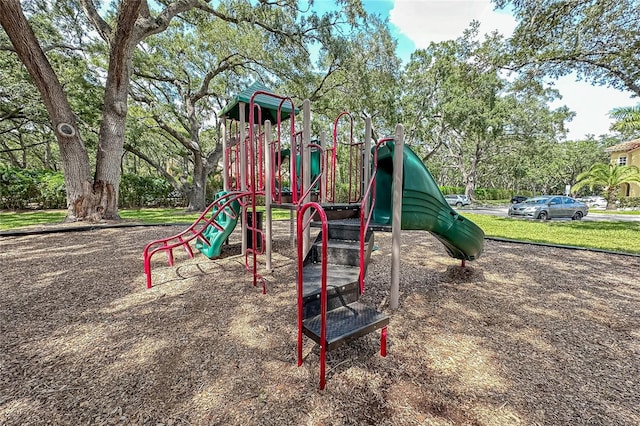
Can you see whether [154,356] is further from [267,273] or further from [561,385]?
[561,385]

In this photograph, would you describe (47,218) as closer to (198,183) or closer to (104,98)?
(104,98)

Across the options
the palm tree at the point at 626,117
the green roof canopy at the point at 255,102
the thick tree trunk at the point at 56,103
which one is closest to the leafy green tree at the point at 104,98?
the thick tree trunk at the point at 56,103

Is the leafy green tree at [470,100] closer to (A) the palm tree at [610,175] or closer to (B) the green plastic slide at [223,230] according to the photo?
(A) the palm tree at [610,175]

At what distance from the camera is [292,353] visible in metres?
2.05

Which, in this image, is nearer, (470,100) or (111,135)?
(111,135)

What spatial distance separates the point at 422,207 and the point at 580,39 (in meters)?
10.1

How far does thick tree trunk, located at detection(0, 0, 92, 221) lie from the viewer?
5879 mm

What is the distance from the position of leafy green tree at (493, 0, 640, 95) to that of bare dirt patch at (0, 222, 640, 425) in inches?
314

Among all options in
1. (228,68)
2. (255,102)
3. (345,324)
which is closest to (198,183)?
(228,68)

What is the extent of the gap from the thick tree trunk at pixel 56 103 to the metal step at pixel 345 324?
876 centimetres

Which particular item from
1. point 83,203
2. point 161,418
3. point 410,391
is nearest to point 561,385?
point 410,391

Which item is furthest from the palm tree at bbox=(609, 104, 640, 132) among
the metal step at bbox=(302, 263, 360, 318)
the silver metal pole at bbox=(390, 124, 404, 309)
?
the metal step at bbox=(302, 263, 360, 318)

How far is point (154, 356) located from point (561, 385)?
2886 mm

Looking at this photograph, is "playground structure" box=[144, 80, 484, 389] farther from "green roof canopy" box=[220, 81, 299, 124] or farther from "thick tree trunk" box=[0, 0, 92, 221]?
"thick tree trunk" box=[0, 0, 92, 221]
